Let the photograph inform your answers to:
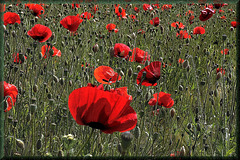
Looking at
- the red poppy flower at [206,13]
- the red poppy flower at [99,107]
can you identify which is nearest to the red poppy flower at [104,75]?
the red poppy flower at [99,107]

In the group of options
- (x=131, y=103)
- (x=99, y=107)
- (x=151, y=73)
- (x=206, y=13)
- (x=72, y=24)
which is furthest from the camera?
(x=206, y=13)

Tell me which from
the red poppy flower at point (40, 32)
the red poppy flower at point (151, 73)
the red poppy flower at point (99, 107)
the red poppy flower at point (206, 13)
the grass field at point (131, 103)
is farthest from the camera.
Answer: the red poppy flower at point (206, 13)

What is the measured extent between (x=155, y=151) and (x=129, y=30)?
7.12ft

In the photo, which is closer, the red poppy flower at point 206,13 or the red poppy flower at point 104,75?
the red poppy flower at point 104,75

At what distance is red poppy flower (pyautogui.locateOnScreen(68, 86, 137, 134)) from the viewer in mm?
618

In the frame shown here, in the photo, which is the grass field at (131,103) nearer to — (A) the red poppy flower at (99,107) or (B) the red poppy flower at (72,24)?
(A) the red poppy flower at (99,107)

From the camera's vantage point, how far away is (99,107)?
2.02 feet

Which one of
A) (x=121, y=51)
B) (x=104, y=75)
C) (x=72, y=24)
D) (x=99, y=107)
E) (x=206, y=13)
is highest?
(x=206, y=13)

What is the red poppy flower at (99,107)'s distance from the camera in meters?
0.62

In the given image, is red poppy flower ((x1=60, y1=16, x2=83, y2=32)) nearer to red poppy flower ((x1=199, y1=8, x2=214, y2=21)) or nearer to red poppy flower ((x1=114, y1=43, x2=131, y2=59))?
red poppy flower ((x1=114, y1=43, x2=131, y2=59))

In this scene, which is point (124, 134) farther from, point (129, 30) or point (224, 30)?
point (224, 30)

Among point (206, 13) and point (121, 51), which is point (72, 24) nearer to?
point (121, 51)

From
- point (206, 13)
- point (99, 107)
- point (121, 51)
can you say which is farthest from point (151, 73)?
point (206, 13)

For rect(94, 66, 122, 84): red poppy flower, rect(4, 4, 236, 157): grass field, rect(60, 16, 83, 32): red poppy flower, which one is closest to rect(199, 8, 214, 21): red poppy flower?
rect(4, 4, 236, 157): grass field
